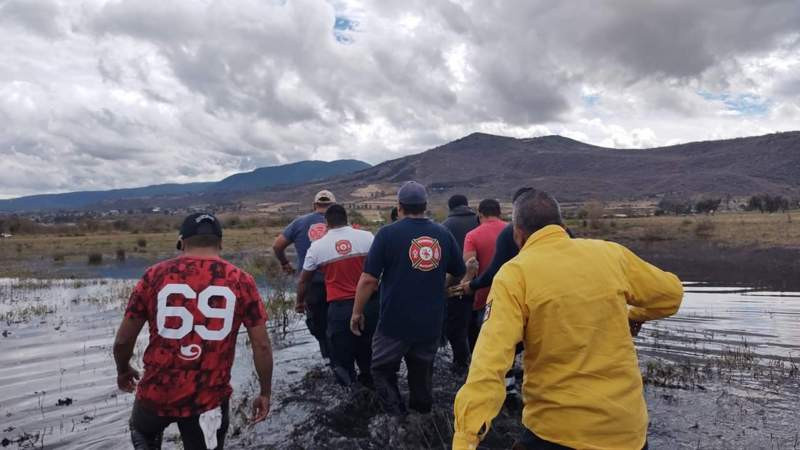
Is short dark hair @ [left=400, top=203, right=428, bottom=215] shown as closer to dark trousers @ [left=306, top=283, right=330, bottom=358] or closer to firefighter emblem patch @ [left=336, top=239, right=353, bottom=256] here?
firefighter emblem patch @ [left=336, top=239, right=353, bottom=256]

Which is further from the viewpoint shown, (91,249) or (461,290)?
(91,249)

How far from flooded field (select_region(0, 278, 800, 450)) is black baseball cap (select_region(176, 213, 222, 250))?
10.7 ft

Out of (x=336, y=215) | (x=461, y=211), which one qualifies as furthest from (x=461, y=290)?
(x=461, y=211)

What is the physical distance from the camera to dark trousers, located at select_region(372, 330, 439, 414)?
5789 mm

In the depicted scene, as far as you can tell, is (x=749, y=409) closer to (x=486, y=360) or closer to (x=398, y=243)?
(x=398, y=243)

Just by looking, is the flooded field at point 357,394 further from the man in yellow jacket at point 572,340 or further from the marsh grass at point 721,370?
the man in yellow jacket at point 572,340

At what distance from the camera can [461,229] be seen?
823 cm

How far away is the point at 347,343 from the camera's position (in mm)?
7012

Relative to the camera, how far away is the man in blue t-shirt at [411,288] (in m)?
5.67

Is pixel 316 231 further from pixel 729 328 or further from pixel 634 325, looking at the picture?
pixel 729 328

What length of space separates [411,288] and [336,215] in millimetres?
1751

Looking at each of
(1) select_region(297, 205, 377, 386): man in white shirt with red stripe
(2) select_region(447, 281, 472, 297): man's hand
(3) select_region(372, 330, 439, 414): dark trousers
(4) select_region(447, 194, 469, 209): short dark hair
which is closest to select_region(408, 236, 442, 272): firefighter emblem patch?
(2) select_region(447, 281, 472, 297): man's hand

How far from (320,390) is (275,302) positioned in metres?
6.03

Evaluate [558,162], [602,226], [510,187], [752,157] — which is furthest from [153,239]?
[558,162]
